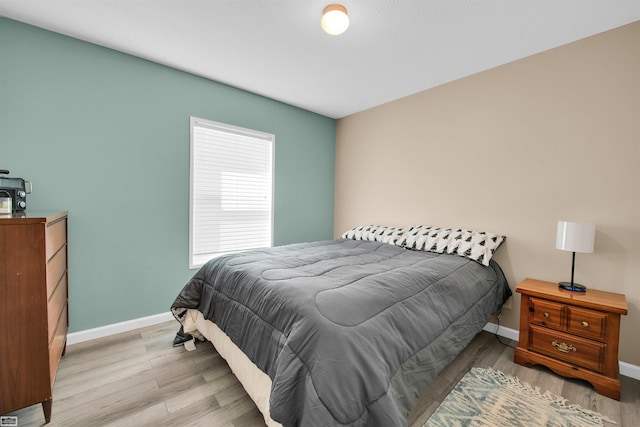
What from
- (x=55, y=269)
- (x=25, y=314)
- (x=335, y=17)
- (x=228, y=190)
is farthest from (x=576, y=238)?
(x=55, y=269)

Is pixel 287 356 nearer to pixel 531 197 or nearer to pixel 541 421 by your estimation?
pixel 541 421

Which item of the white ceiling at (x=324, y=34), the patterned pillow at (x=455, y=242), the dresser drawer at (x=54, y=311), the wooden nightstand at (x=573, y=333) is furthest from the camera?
the patterned pillow at (x=455, y=242)

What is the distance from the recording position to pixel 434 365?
142cm

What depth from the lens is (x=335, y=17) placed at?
5.64ft

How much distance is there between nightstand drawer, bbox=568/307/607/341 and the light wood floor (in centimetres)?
35

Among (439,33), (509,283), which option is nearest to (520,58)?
(439,33)

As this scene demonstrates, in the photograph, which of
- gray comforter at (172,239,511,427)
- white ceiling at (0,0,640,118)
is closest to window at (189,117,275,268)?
white ceiling at (0,0,640,118)

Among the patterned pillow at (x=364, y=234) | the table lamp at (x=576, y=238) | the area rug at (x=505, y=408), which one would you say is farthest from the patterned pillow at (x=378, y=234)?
the area rug at (x=505, y=408)

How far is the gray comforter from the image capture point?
1008 millimetres

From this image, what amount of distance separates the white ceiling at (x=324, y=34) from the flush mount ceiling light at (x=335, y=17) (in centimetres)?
5

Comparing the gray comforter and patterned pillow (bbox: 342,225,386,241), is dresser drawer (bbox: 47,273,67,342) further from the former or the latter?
patterned pillow (bbox: 342,225,386,241)

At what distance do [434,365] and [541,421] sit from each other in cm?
68

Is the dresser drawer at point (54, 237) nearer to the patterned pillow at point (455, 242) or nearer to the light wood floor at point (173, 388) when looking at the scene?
the light wood floor at point (173, 388)

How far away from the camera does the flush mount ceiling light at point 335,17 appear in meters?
1.71
